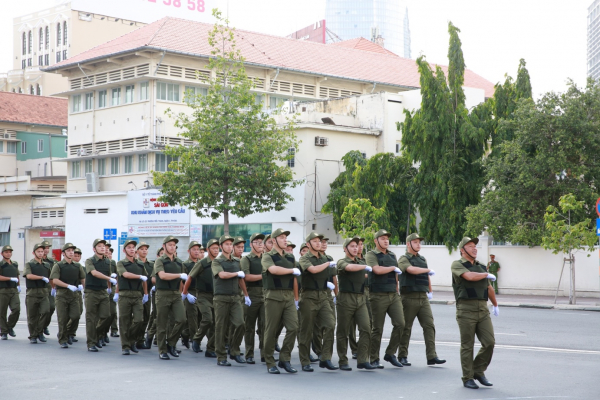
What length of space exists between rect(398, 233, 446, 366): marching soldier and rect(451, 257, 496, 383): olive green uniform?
157 cm

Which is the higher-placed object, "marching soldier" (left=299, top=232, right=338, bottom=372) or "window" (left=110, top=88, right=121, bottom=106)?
"window" (left=110, top=88, right=121, bottom=106)

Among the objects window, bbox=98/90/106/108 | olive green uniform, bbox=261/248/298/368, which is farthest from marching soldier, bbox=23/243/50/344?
window, bbox=98/90/106/108

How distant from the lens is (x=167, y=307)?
44.9 feet

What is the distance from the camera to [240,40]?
49.8m

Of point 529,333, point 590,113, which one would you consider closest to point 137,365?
point 529,333

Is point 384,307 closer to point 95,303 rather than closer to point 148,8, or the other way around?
point 95,303

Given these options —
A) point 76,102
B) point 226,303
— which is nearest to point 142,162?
point 76,102

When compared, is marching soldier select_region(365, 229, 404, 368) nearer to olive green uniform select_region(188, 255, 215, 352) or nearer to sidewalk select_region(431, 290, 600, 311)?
olive green uniform select_region(188, 255, 215, 352)

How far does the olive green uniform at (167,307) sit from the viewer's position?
44.3ft

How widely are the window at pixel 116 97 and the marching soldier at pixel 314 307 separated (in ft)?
127

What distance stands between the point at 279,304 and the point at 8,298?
25.6 feet

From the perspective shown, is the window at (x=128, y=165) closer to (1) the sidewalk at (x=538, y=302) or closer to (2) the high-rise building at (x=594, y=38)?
(1) the sidewalk at (x=538, y=302)

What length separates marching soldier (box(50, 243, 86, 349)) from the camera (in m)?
15.4

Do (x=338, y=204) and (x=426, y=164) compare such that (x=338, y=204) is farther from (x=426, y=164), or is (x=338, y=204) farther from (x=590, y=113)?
(x=590, y=113)
